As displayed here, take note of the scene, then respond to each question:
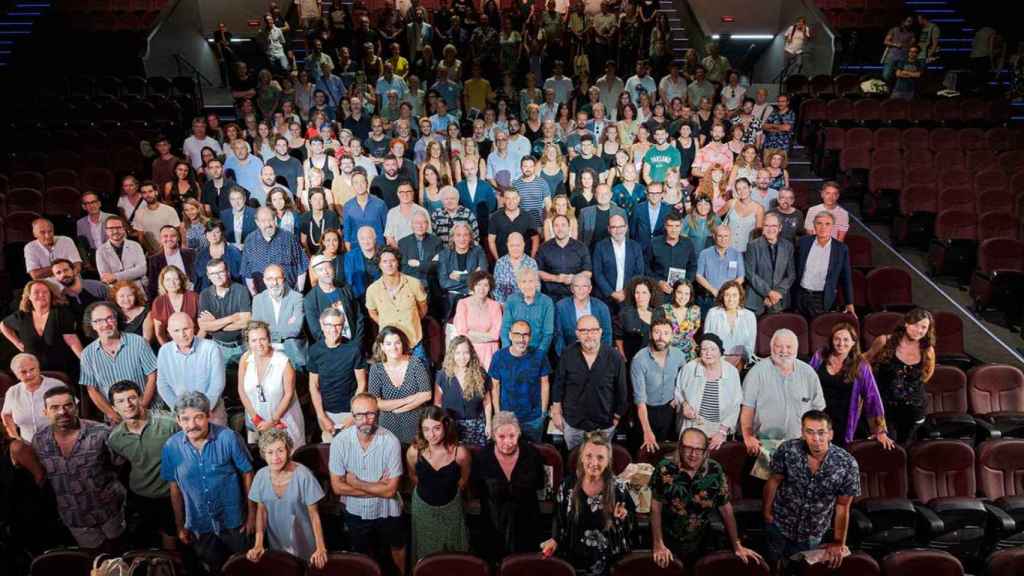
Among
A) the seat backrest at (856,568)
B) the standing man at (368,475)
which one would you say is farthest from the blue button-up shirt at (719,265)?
the standing man at (368,475)

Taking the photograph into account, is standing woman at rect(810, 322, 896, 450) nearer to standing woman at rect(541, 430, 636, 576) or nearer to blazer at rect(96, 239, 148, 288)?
standing woman at rect(541, 430, 636, 576)

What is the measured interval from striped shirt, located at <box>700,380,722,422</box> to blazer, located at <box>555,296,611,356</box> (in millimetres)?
778

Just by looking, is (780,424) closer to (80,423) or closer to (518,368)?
(518,368)

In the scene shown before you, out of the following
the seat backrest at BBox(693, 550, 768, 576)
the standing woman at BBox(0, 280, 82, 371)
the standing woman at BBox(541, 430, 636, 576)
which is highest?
the standing woman at BBox(0, 280, 82, 371)

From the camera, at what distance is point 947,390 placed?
5340 mm

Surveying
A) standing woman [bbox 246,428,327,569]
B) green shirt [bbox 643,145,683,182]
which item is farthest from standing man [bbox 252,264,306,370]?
green shirt [bbox 643,145,683,182]

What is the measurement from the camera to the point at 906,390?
4.80 m

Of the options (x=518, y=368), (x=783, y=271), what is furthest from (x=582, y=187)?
(x=518, y=368)

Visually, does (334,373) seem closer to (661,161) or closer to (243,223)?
(243,223)

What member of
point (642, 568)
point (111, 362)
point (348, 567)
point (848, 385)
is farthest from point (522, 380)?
point (111, 362)

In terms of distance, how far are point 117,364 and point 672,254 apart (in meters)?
3.93

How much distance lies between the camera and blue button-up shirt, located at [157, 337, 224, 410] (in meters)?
4.69

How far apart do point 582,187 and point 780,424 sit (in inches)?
126

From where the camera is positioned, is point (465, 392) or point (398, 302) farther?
point (398, 302)
